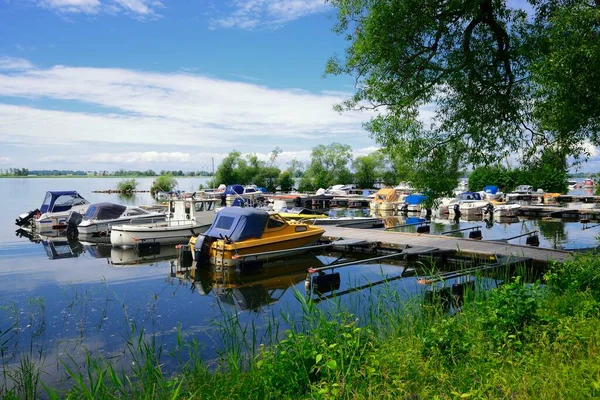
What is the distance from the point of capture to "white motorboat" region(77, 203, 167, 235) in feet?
94.4

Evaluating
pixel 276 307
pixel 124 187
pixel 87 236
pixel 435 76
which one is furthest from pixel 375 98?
pixel 124 187

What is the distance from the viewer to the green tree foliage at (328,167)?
7875cm

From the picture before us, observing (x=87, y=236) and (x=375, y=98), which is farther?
(x=87, y=236)

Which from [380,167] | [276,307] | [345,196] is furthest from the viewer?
[380,167]

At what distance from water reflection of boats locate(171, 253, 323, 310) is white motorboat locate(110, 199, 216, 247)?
17.0 feet

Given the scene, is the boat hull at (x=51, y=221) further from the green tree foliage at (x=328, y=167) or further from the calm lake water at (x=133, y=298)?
the green tree foliage at (x=328, y=167)

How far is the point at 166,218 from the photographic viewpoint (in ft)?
95.0

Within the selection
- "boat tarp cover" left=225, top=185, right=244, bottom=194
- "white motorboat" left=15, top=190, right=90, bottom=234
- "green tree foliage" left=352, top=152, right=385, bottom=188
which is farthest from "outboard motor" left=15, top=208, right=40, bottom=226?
"green tree foliage" left=352, top=152, right=385, bottom=188

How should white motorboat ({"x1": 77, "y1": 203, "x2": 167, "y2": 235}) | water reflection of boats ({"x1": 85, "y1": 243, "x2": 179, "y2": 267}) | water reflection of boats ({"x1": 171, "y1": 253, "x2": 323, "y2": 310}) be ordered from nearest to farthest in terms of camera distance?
water reflection of boats ({"x1": 171, "y1": 253, "x2": 323, "y2": 310})
water reflection of boats ({"x1": 85, "y1": 243, "x2": 179, "y2": 267})
white motorboat ({"x1": 77, "y1": 203, "x2": 167, "y2": 235})

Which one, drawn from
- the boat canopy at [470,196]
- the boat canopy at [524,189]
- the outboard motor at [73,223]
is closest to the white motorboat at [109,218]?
the outboard motor at [73,223]

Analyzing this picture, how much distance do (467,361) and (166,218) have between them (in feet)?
84.7

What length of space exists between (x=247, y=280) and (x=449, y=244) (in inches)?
330

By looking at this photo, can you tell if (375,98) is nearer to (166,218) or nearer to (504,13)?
(504,13)

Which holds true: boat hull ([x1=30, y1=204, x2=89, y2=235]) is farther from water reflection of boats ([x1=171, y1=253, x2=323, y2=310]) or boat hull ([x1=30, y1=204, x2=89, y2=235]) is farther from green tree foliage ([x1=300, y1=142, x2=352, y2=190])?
green tree foliage ([x1=300, y1=142, x2=352, y2=190])
